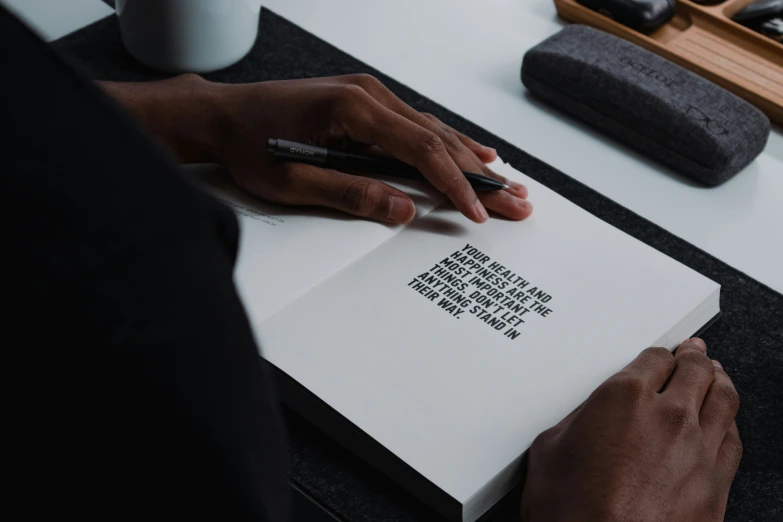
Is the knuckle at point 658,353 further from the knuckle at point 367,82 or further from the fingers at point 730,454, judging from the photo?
the knuckle at point 367,82

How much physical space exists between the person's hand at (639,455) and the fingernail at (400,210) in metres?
0.20

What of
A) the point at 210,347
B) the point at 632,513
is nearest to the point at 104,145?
the point at 210,347

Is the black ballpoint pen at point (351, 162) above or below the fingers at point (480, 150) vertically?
above

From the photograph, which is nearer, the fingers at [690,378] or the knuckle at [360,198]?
the fingers at [690,378]

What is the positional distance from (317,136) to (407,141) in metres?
0.07

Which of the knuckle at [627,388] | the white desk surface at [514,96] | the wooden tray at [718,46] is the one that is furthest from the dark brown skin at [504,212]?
the wooden tray at [718,46]

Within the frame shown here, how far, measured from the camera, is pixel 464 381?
0.56 metres

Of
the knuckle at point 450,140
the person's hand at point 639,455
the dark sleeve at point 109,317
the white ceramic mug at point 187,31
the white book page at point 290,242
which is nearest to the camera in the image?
the dark sleeve at point 109,317

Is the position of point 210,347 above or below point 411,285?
above

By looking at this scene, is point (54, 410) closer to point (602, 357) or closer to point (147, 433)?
point (147, 433)

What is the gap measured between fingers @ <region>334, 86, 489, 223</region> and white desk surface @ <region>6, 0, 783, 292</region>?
168 mm

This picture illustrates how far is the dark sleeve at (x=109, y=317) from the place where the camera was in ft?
0.61

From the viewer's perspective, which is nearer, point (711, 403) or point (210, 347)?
point (210, 347)

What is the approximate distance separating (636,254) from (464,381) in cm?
18
